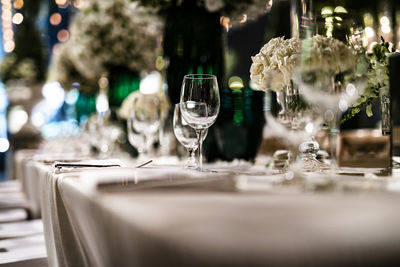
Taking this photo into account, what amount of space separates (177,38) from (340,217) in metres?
1.35

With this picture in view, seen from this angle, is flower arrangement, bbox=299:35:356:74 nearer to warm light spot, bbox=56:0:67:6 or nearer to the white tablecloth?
the white tablecloth

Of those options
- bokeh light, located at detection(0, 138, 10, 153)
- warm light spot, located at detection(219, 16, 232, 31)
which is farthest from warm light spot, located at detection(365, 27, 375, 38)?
bokeh light, located at detection(0, 138, 10, 153)

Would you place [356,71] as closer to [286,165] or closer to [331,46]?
[331,46]

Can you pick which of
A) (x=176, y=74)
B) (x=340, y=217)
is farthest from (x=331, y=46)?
(x=176, y=74)

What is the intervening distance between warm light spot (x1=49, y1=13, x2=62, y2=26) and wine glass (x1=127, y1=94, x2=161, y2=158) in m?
11.0

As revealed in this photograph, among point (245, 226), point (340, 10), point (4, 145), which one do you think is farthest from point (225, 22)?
point (4, 145)

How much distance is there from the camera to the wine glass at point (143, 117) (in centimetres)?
154

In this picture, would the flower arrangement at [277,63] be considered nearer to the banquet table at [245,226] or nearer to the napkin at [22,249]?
the banquet table at [245,226]

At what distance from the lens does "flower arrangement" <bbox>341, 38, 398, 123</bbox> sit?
0.89 metres

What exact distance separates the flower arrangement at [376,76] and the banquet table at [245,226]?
1.30 feet

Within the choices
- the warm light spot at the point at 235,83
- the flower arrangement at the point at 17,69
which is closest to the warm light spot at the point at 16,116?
the flower arrangement at the point at 17,69

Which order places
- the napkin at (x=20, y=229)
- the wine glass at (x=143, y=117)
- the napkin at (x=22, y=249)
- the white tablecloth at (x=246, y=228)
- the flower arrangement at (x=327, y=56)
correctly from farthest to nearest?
the napkin at (x=20, y=229)
the wine glass at (x=143, y=117)
the napkin at (x=22, y=249)
the flower arrangement at (x=327, y=56)
the white tablecloth at (x=246, y=228)

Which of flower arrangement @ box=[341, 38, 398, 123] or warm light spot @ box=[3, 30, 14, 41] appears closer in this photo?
flower arrangement @ box=[341, 38, 398, 123]

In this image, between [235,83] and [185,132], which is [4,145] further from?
[185,132]
